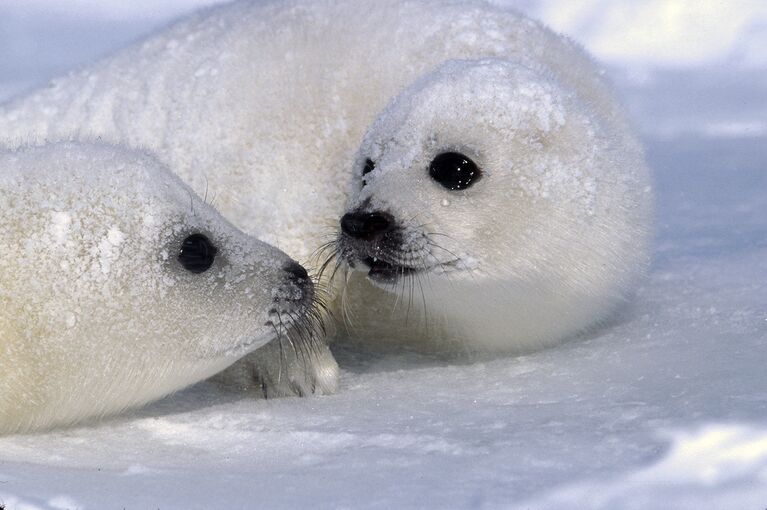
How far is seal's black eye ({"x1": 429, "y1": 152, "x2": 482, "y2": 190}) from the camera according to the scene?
12.4 feet

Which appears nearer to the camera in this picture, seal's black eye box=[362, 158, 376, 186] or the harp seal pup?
the harp seal pup

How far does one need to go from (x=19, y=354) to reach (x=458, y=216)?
4.55 ft

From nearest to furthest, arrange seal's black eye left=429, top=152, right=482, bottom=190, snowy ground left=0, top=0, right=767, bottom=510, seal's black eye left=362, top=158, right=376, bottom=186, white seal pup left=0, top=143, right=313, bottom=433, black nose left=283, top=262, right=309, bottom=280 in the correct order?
1. snowy ground left=0, top=0, right=767, bottom=510
2. white seal pup left=0, top=143, right=313, bottom=433
3. black nose left=283, top=262, right=309, bottom=280
4. seal's black eye left=429, top=152, right=482, bottom=190
5. seal's black eye left=362, top=158, right=376, bottom=186

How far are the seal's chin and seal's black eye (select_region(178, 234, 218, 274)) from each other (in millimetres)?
547

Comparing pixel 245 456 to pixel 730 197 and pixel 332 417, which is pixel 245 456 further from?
pixel 730 197

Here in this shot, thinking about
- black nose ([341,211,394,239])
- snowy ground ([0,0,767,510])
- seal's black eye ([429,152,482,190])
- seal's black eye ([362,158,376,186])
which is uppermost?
seal's black eye ([362,158,376,186])

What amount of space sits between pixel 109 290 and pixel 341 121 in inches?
51.0

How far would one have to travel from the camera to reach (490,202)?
3750 mm

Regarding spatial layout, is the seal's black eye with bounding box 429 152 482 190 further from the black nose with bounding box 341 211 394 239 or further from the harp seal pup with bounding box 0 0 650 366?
the black nose with bounding box 341 211 394 239

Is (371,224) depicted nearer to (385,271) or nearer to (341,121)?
(385,271)

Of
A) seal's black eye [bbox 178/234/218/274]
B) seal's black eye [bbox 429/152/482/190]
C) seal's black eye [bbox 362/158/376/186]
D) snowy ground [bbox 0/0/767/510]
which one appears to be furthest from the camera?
seal's black eye [bbox 362/158/376/186]

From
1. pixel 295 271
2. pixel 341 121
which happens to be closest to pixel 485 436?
pixel 295 271

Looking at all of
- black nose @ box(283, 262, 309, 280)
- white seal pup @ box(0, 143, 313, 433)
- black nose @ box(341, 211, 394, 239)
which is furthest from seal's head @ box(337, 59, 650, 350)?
white seal pup @ box(0, 143, 313, 433)

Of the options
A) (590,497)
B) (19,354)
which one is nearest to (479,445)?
(590,497)
